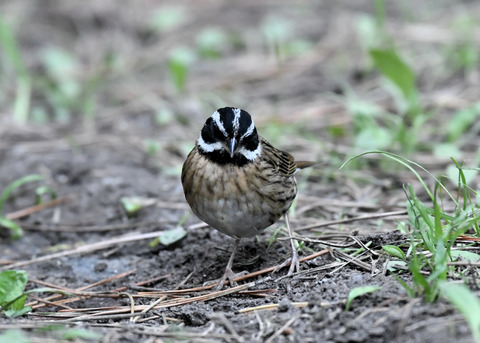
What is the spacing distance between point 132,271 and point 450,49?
239 inches

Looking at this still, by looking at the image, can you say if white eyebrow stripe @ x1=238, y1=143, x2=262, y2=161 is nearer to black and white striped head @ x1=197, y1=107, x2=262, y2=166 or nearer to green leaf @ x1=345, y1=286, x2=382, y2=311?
black and white striped head @ x1=197, y1=107, x2=262, y2=166

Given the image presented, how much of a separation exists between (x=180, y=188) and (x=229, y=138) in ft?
6.99

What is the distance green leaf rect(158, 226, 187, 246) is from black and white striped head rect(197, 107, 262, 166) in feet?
2.95

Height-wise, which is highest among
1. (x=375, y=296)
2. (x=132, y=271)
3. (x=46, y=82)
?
(x=46, y=82)

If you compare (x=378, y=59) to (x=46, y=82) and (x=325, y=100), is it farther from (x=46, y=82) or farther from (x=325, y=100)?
(x=46, y=82)

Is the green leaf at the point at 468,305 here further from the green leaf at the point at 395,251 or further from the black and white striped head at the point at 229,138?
the black and white striped head at the point at 229,138

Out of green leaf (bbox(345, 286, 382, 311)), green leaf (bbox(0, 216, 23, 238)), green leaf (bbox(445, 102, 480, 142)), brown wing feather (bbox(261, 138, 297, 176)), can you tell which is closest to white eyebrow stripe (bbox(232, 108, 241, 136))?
brown wing feather (bbox(261, 138, 297, 176))

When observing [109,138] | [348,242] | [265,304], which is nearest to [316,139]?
[109,138]

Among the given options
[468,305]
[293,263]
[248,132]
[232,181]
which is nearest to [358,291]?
[468,305]

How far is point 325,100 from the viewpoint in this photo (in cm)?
870

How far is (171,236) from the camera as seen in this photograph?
5434mm

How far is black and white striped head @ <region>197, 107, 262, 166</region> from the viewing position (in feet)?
15.0

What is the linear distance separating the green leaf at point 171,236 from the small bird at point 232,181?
70 cm

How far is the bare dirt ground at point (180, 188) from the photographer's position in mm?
3686
